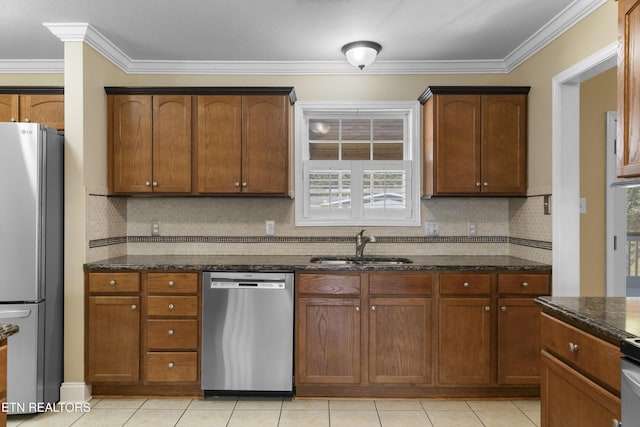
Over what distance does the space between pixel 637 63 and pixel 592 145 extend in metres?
2.08

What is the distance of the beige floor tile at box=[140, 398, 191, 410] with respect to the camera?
2.89 metres

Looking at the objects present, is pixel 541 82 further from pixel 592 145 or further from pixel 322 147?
pixel 322 147

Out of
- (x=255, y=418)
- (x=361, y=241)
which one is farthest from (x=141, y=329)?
(x=361, y=241)

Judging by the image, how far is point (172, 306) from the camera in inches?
118

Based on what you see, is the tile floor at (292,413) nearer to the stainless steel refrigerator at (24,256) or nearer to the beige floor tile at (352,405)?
the beige floor tile at (352,405)

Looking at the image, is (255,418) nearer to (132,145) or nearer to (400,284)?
(400,284)

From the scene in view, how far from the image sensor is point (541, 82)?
3139mm

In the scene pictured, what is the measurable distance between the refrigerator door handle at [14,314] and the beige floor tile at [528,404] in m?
3.33

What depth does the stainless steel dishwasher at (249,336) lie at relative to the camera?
294 centimetres

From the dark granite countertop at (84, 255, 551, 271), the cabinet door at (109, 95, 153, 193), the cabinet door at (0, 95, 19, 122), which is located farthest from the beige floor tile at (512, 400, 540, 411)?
the cabinet door at (0, 95, 19, 122)

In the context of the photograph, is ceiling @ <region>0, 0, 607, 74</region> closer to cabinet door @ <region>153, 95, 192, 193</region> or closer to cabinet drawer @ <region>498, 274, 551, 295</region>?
cabinet door @ <region>153, 95, 192, 193</region>

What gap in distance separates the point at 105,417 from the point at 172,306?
80 centimetres

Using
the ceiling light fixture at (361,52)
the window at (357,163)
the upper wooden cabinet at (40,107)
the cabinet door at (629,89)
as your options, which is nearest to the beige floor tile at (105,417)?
the window at (357,163)

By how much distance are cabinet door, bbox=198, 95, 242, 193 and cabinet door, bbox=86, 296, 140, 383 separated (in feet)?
3.62
